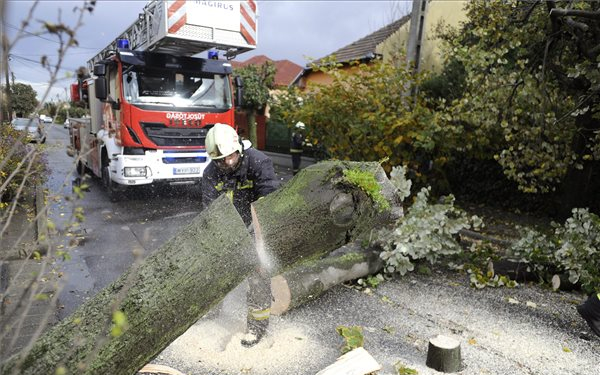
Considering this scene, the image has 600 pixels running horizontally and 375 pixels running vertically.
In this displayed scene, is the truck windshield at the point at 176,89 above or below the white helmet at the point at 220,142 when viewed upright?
above

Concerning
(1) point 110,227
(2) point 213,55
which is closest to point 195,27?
(2) point 213,55

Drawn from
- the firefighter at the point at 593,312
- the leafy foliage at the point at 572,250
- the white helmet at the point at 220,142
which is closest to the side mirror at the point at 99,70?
the white helmet at the point at 220,142

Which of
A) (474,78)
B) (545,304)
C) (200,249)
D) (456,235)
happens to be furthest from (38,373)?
(474,78)

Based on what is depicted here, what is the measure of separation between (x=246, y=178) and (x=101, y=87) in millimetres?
5440

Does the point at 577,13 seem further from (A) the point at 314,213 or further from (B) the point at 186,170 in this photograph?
(B) the point at 186,170

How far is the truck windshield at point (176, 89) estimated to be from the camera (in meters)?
7.81

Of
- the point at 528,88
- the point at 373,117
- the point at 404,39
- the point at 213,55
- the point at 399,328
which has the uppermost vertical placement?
the point at 404,39

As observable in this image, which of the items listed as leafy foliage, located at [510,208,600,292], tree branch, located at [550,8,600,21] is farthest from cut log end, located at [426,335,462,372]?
tree branch, located at [550,8,600,21]

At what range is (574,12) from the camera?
455cm

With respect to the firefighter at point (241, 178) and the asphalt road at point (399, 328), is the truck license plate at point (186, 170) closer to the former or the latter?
Result: the asphalt road at point (399, 328)

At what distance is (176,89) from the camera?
8.15 meters

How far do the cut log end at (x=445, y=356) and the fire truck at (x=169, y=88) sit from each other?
607 cm

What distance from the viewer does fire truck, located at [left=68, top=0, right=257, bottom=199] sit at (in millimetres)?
7680

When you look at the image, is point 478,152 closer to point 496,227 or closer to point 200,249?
point 496,227
